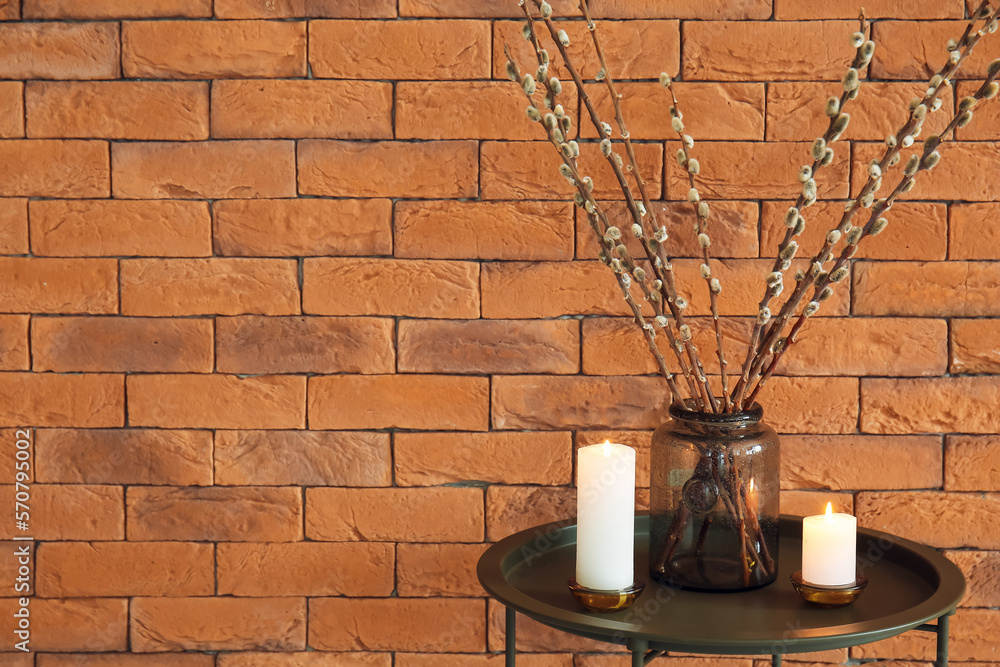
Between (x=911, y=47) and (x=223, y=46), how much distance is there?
99 centimetres

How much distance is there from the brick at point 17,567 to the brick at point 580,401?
74 cm

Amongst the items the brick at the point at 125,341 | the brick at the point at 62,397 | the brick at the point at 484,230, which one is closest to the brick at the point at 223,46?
the brick at the point at 484,230

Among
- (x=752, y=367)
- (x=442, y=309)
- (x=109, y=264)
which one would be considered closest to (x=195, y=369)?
(x=109, y=264)

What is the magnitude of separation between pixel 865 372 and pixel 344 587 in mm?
837

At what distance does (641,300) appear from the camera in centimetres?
129

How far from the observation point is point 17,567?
1.35m

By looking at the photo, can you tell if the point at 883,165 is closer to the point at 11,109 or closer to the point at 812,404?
the point at 812,404

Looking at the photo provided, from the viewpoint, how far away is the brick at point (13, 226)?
4.32ft

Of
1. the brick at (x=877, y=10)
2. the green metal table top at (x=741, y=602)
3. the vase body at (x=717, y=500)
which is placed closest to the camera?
the green metal table top at (x=741, y=602)

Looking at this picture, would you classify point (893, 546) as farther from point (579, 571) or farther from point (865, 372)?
point (579, 571)

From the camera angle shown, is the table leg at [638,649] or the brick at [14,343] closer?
the table leg at [638,649]

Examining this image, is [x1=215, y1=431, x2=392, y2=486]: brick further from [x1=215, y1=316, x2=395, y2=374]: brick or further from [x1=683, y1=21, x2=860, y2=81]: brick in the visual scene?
[x1=683, y1=21, x2=860, y2=81]: brick

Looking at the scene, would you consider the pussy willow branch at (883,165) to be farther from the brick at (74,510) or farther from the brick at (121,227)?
the brick at (74,510)

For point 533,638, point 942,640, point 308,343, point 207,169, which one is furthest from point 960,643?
point 207,169
